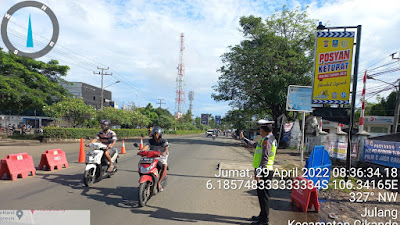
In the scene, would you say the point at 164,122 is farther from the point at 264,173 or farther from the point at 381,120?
the point at 264,173

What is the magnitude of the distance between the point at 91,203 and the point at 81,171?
4034 millimetres

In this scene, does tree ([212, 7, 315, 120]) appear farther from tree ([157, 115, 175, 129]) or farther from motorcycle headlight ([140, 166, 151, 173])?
tree ([157, 115, 175, 129])

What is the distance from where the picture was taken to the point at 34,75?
882 inches

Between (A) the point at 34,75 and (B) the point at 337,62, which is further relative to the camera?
(A) the point at 34,75

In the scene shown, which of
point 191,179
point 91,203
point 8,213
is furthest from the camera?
point 191,179

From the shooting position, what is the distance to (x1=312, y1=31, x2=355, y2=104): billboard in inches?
346

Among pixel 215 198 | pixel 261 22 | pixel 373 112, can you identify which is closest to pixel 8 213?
pixel 215 198

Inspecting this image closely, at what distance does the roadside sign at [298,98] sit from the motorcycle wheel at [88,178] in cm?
1009

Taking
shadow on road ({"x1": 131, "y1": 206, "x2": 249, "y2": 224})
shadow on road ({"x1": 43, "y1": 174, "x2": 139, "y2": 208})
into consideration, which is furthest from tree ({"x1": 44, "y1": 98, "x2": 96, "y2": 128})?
shadow on road ({"x1": 131, "y1": 206, "x2": 249, "y2": 224})

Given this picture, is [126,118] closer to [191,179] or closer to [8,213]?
[191,179]

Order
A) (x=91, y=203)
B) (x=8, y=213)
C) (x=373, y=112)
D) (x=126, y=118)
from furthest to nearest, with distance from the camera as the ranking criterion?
(x=373, y=112)
(x=126, y=118)
(x=91, y=203)
(x=8, y=213)

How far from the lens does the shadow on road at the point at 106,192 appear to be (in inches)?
221

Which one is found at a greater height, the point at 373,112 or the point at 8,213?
the point at 373,112

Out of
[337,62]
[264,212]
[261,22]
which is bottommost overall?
[264,212]
